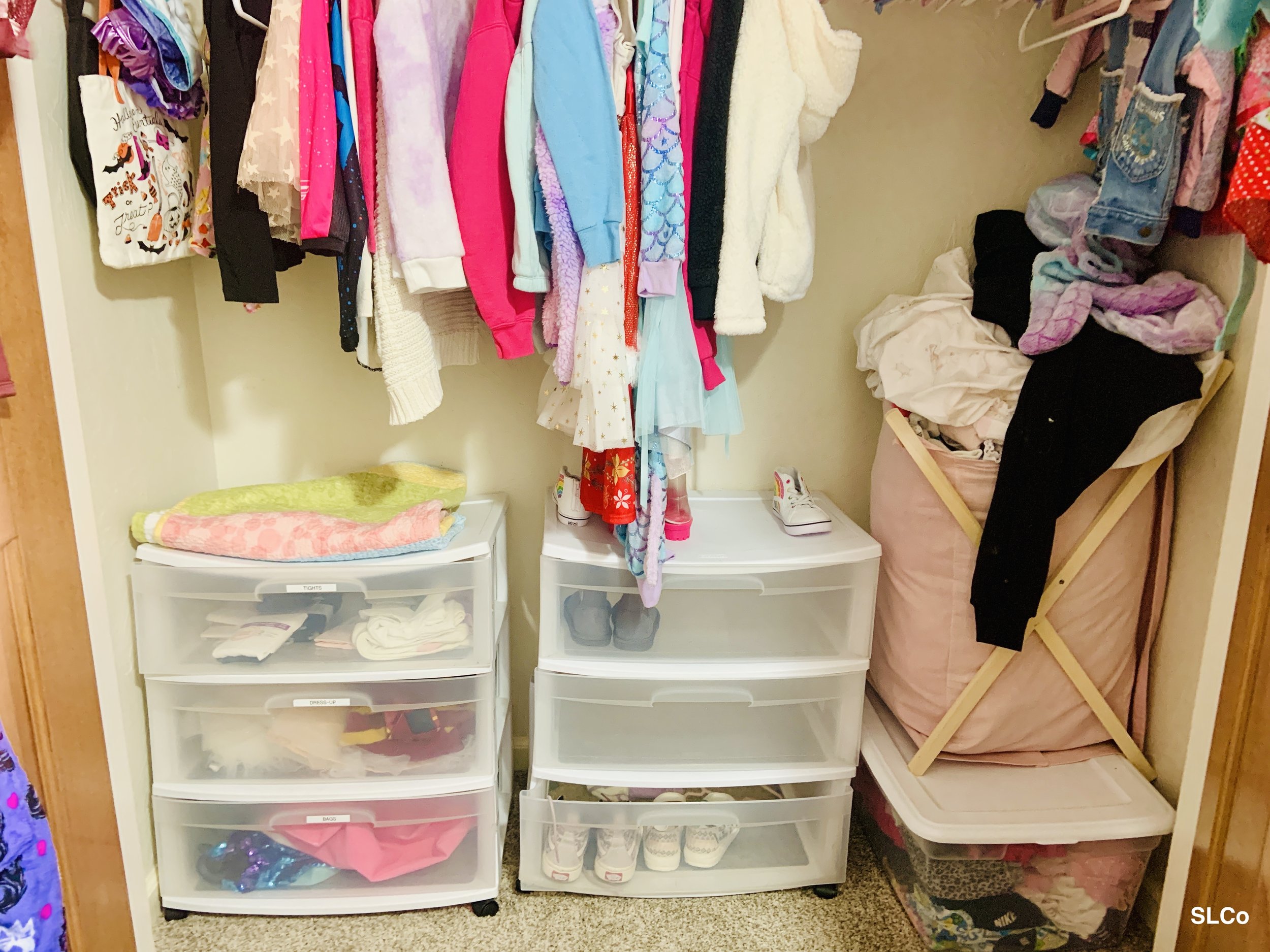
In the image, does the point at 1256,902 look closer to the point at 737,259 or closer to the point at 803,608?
the point at 803,608

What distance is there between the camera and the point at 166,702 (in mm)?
1545

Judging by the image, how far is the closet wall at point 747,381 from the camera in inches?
58.1

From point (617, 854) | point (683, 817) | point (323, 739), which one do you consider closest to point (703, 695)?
point (683, 817)

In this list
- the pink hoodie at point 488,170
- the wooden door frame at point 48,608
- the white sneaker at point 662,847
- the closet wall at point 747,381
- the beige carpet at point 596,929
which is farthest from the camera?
the white sneaker at point 662,847

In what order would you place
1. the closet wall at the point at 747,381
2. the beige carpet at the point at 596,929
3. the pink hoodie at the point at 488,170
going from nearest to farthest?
1. the pink hoodie at the point at 488,170
2. the closet wall at the point at 747,381
3. the beige carpet at the point at 596,929

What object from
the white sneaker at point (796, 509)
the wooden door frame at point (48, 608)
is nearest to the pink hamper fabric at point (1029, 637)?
the white sneaker at point (796, 509)

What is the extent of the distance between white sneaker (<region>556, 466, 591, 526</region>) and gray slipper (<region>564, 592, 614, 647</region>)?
0.48 ft

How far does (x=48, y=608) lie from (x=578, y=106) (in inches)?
42.9

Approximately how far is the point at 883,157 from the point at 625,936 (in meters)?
1.68

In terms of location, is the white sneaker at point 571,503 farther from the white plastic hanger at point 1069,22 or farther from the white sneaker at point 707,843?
the white plastic hanger at point 1069,22

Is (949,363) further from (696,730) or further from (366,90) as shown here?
(366,90)

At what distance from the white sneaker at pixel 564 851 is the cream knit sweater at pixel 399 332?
88 cm

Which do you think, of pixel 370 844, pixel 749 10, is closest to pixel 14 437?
pixel 370 844

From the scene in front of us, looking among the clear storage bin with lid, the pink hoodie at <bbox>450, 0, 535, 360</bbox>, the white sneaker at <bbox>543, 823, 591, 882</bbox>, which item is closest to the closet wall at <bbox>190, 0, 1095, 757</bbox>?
the pink hoodie at <bbox>450, 0, 535, 360</bbox>
